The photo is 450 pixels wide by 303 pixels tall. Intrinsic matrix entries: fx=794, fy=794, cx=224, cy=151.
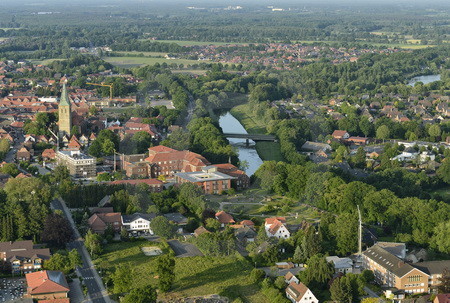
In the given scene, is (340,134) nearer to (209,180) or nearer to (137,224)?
(209,180)

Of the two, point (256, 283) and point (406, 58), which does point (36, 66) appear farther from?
point (256, 283)

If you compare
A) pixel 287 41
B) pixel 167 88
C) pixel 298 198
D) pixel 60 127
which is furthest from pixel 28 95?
pixel 287 41

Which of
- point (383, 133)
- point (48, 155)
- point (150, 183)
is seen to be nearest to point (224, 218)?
point (150, 183)

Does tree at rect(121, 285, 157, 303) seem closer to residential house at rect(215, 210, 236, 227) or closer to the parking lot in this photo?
the parking lot

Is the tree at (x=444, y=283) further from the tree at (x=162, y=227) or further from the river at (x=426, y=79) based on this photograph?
the river at (x=426, y=79)

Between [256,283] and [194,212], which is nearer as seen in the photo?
[256,283]

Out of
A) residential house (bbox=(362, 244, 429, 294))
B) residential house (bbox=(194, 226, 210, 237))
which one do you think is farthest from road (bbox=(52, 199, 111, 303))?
residential house (bbox=(362, 244, 429, 294))
